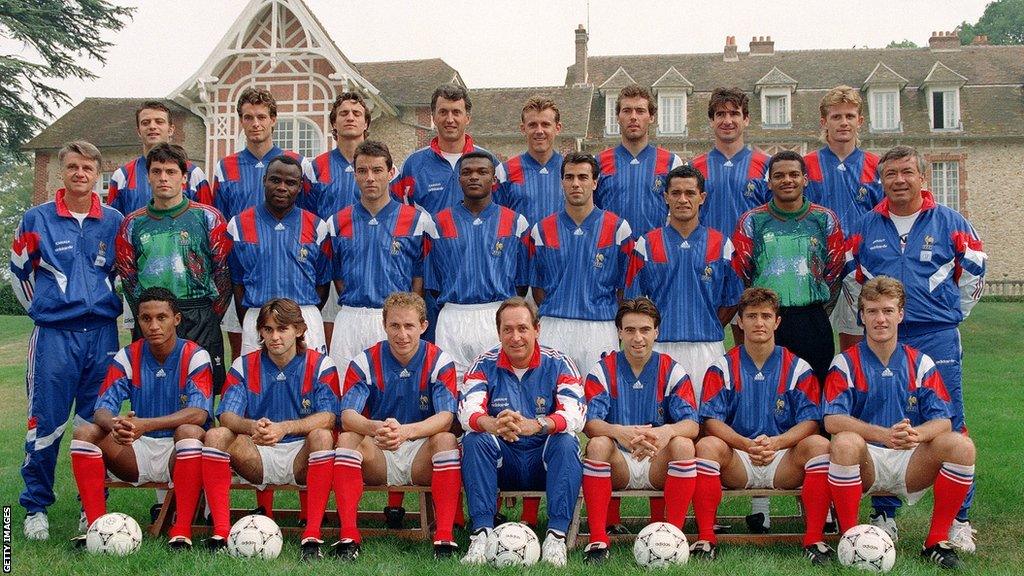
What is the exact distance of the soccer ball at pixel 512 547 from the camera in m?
4.46

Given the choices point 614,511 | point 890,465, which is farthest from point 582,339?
point 890,465

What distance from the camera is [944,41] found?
31.2 meters

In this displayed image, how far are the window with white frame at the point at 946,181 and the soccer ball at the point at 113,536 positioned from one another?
2741 cm

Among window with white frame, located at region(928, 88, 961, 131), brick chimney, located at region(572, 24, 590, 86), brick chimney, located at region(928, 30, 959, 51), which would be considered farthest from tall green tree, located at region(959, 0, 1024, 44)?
brick chimney, located at region(572, 24, 590, 86)

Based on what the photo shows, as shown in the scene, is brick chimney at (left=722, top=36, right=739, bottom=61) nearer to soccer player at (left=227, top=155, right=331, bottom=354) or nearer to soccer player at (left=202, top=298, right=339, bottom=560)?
soccer player at (left=227, top=155, right=331, bottom=354)

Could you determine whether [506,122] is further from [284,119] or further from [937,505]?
[937,505]

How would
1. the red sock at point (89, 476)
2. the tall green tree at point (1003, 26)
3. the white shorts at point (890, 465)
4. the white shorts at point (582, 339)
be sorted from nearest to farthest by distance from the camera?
the white shorts at point (890, 465) → the red sock at point (89, 476) → the white shorts at point (582, 339) → the tall green tree at point (1003, 26)

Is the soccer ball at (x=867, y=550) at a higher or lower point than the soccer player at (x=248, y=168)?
lower

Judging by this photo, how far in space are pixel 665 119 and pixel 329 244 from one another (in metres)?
23.6

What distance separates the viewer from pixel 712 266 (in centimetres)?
573

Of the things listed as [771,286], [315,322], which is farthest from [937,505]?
[315,322]

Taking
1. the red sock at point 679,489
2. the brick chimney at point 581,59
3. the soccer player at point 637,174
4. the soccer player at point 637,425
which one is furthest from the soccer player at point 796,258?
the brick chimney at point 581,59

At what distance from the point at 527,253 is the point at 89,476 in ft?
9.77

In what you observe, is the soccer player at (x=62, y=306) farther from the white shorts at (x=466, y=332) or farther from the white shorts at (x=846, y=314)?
the white shorts at (x=846, y=314)
